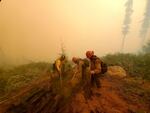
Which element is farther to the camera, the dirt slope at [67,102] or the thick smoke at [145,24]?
the thick smoke at [145,24]

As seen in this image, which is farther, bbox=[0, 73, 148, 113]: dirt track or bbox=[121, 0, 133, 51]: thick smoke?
bbox=[121, 0, 133, 51]: thick smoke

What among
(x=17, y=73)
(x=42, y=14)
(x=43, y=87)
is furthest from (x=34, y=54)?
(x=43, y=87)

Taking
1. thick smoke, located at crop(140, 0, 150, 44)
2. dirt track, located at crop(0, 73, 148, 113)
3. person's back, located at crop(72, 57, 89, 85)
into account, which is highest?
thick smoke, located at crop(140, 0, 150, 44)

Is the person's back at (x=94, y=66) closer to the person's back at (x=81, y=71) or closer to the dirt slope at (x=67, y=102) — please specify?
the person's back at (x=81, y=71)

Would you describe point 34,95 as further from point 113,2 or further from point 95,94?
point 113,2

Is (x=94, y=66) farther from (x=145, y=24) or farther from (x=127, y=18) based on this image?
(x=145, y=24)

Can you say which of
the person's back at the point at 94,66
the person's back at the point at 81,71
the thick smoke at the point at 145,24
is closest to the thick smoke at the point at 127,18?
the thick smoke at the point at 145,24

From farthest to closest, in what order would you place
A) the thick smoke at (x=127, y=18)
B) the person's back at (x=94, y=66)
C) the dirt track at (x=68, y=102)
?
the thick smoke at (x=127, y=18), the person's back at (x=94, y=66), the dirt track at (x=68, y=102)

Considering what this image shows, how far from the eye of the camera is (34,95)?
6.74m

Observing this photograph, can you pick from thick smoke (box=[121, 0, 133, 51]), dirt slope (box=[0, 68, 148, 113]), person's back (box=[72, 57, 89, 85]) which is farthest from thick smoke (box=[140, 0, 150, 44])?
person's back (box=[72, 57, 89, 85])

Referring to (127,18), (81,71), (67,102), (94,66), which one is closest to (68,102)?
(67,102)

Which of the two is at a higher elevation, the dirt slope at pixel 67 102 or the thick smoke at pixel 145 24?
the thick smoke at pixel 145 24

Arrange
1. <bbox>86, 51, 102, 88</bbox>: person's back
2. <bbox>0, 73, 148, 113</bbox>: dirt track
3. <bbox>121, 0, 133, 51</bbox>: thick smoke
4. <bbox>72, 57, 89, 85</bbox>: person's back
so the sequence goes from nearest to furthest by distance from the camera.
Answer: <bbox>0, 73, 148, 113</bbox>: dirt track, <bbox>86, 51, 102, 88</bbox>: person's back, <bbox>72, 57, 89, 85</bbox>: person's back, <bbox>121, 0, 133, 51</bbox>: thick smoke

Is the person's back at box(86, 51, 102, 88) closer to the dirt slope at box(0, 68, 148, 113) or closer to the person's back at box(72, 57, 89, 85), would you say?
the person's back at box(72, 57, 89, 85)
